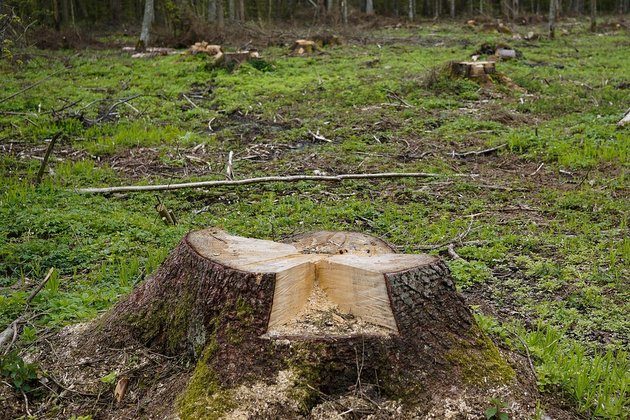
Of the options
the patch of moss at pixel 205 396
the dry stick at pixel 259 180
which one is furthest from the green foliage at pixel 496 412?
the dry stick at pixel 259 180

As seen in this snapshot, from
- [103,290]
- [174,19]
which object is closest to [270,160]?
[103,290]

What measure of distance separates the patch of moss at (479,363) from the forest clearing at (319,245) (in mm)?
12

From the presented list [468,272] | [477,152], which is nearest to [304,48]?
[477,152]

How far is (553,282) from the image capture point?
539 centimetres

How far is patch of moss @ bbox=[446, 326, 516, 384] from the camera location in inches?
131

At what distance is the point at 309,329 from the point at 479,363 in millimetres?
928

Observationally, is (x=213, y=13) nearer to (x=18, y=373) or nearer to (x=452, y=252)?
(x=452, y=252)

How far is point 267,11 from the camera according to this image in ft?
131

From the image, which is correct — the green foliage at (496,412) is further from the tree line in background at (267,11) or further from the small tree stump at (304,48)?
the tree line in background at (267,11)

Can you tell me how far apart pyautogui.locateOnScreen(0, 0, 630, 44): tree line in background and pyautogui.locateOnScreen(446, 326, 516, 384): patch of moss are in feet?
73.7

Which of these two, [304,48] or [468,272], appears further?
[304,48]

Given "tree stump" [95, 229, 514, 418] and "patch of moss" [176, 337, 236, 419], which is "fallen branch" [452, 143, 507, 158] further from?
"patch of moss" [176, 337, 236, 419]

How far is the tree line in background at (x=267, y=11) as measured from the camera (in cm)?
2777

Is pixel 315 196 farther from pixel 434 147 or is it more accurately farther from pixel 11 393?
pixel 11 393
